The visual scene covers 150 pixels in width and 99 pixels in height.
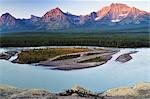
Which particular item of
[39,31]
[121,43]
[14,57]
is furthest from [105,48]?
[14,57]

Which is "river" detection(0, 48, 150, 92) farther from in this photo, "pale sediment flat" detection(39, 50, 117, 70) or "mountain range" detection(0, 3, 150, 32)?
"mountain range" detection(0, 3, 150, 32)

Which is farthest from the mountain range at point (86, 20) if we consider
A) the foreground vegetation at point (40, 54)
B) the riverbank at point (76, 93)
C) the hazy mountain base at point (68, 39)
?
the riverbank at point (76, 93)

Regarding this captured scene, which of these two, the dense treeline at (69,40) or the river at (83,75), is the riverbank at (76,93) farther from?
the dense treeline at (69,40)

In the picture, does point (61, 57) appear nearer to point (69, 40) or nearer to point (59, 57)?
point (59, 57)

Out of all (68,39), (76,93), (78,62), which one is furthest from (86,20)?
(76,93)

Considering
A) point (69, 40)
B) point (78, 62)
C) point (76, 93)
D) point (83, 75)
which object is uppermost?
point (69, 40)

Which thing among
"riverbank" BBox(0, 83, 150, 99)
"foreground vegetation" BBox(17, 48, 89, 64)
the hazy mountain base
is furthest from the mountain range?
"riverbank" BBox(0, 83, 150, 99)

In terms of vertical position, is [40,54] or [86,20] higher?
[86,20]
